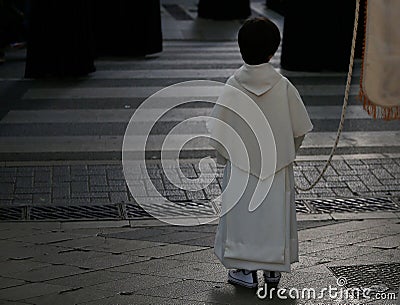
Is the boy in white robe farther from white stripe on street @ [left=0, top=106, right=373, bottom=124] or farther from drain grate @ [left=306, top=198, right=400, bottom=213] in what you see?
white stripe on street @ [left=0, top=106, right=373, bottom=124]

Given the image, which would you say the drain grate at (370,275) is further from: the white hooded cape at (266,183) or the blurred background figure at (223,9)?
the blurred background figure at (223,9)

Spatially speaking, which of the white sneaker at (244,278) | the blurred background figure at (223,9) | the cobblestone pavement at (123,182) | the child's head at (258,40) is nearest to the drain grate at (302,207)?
the cobblestone pavement at (123,182)

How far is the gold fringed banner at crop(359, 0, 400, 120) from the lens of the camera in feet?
12.1

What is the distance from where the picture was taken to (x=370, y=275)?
5.07 m

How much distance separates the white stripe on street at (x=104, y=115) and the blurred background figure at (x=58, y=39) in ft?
6.31

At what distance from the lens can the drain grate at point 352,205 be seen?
6.40m

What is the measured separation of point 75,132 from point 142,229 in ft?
9.11

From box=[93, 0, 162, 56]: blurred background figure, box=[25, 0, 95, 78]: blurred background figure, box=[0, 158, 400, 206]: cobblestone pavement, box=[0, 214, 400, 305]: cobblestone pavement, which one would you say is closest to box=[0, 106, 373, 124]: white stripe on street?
box=[0, 158, 400, 206]: cobblestone pavement

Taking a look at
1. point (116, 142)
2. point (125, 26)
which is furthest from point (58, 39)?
point (116, 142)

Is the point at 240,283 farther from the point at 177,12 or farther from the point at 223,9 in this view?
the point at 177,12

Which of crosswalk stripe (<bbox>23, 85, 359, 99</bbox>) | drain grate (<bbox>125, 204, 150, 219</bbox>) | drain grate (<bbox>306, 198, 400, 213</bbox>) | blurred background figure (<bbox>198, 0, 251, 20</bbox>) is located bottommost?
blurred background figure (<bbox>198, 0, 251, 20</bbox>)

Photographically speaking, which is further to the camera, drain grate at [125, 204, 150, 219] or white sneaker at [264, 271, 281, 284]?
drain grate at [125, 204, 150, 219]

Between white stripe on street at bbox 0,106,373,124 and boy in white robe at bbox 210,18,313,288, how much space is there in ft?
14.0

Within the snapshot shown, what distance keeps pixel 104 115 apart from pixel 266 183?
4.68 m
